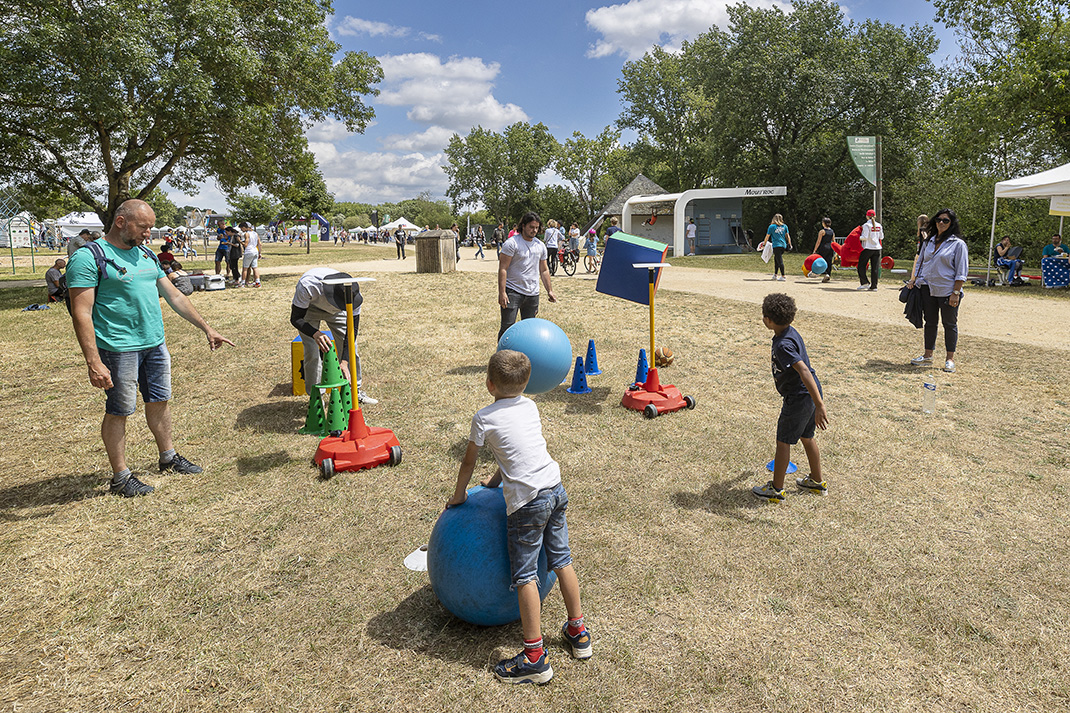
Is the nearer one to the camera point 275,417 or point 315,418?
Answer: point 315,418

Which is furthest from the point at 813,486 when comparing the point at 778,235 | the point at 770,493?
the point at 778,235

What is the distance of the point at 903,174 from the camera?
41469 mm

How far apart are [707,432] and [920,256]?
507cm

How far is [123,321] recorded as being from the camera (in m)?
4.79

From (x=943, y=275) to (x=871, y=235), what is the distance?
29.1ft

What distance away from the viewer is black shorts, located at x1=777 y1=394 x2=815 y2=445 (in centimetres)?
467

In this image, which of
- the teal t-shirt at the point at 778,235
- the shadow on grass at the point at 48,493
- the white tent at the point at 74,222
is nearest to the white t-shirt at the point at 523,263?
the shadow on grass at the point at 48,493

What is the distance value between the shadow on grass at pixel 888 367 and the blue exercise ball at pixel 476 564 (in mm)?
7528

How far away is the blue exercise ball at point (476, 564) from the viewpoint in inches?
123

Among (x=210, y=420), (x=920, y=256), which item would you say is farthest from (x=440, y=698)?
(x=920, y=256)

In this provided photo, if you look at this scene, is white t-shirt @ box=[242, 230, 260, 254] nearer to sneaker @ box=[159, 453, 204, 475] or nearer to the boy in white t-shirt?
sneaker @ box=[159, 453, 204, 475]

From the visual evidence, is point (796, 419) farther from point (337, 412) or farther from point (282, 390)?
point (282, 390)

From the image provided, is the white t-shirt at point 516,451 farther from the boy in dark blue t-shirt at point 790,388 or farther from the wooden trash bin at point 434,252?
the wooden trash bin at point 434,252

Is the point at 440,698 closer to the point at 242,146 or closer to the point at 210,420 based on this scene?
the point at 210,420
